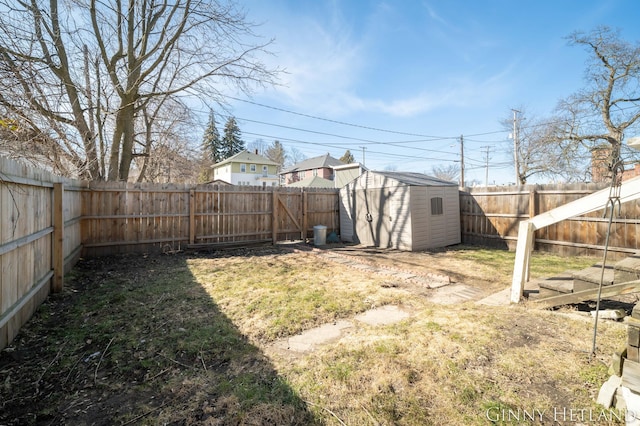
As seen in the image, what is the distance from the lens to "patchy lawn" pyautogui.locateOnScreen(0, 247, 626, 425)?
1.94 m

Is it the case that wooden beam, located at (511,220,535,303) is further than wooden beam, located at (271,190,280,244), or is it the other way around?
wooden beam, located at (271,190,280,244)

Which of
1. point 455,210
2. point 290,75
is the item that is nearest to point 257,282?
point 290,75

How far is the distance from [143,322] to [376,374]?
279 cm

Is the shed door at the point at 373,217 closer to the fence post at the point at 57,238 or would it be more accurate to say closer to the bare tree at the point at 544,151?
the fence post at the point at 57,238

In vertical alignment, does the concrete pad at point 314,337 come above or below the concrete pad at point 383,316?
below

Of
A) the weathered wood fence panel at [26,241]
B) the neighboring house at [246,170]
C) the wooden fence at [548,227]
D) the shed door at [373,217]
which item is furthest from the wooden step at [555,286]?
the neighboring house at [246,170]

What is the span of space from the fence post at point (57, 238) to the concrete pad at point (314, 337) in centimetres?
380

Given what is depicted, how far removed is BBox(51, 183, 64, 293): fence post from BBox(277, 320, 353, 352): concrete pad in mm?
3800

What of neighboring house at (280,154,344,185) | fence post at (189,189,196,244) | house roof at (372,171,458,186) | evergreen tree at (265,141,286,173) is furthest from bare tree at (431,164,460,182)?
fence post at (189,189,196,244)

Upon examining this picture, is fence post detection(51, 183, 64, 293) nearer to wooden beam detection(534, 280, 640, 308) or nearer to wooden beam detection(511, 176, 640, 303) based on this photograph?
wooden beam detection(511, 176, 640, 303)

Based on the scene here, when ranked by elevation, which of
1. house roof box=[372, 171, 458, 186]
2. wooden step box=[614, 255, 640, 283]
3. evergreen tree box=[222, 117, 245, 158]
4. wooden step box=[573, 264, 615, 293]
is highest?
evergreen tree box=[222, 117, 245, 158]

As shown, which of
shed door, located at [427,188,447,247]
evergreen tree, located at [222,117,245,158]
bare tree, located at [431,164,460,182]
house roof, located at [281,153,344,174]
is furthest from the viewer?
bare tree, located at [431,164,460,182]

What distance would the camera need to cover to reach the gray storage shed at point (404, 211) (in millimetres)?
8312

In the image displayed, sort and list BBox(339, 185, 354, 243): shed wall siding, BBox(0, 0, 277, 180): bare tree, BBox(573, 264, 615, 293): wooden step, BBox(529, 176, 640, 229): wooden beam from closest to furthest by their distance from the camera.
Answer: BBox(529, 176, 640, 229): wooden beam → BBox(573, 264, 615, 293): wooden step → BBox(0, 0, 277, 180): bare tree → BBox(339, 185, 354, 243): shed wall siding
